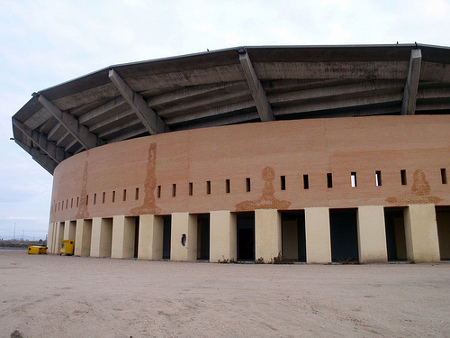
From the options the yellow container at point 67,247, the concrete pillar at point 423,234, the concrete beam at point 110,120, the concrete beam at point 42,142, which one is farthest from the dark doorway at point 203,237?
the concrete beam at point 42,142

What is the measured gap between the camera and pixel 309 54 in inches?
722

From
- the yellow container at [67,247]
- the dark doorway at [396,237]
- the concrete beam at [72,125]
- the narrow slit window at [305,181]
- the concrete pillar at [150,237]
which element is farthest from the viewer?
the yellow container at [67,247]

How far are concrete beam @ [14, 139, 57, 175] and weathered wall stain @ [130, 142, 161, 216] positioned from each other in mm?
23296

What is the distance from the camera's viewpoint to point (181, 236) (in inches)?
814

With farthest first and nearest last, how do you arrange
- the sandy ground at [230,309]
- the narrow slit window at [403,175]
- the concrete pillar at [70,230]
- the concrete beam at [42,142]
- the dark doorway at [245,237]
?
the concrete beam at [42,142] → the concrete pillar at [70,230] → the dark doorway at [245,237] → the narrow slit window at [403,175] → the sandy ground at [230,309]

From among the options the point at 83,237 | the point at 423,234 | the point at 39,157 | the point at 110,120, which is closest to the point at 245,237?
the point at 83,237

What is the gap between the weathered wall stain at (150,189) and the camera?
22.0m

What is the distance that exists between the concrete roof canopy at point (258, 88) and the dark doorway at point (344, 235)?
6757mm

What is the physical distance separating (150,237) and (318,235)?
9.80m

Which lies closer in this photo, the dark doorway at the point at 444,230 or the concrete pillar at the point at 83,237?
the dark doorway at the point at 444,230

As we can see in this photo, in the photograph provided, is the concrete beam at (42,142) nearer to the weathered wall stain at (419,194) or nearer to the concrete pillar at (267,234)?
the concrete pillar at (267,234)

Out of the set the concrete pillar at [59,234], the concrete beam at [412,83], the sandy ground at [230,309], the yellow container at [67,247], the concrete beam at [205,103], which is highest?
the concrete beam at [205,103]

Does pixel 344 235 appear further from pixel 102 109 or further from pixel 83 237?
pixel 102 109

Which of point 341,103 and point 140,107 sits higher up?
point 140,107
